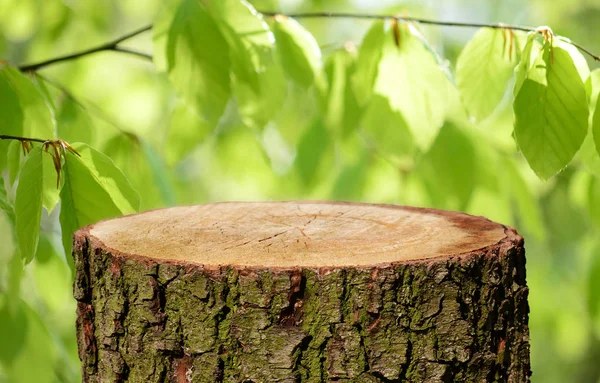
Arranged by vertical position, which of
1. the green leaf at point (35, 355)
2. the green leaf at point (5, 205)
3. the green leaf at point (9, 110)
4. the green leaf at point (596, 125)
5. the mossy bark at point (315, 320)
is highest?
the green leaf at point (9, 110)

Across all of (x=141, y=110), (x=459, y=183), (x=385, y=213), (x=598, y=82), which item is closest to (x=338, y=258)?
(x=385, y=213)

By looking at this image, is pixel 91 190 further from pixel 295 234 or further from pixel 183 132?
pixel 183 132

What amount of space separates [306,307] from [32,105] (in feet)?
2.12

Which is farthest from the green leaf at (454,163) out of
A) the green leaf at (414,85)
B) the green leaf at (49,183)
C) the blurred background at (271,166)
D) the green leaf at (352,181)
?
the green leaf at (49,183)

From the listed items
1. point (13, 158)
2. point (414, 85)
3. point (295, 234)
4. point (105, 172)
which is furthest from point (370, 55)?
point (13, 158)

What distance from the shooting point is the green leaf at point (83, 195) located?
3.33ft

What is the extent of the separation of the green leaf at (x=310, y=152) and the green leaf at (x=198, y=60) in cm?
60

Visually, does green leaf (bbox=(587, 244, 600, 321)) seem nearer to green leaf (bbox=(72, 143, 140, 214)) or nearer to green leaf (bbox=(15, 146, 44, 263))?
green leaf (bbox=(72, 143, 140, 214))

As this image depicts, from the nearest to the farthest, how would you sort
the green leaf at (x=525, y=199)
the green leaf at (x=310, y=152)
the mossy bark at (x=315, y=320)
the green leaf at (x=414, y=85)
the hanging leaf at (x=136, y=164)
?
the mossy bark at (x=315, y=320), the green leaf at (x=414, y=85), the hanging leaf at (x=136, y=164), the green leaf at (x=525, y=199), the green leaf at (x=310, y=152)

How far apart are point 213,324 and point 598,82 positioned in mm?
730

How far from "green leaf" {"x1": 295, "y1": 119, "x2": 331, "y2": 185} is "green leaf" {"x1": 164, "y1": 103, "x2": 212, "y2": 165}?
33cm

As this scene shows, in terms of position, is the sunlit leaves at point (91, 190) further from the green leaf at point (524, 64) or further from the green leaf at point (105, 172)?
the green leaf at point (524, 64)

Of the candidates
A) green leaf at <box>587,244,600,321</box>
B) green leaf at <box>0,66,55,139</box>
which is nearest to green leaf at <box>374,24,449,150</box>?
→ green leaf at <box>0,66,55,139</box>

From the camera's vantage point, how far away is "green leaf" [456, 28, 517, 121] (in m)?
1.21
